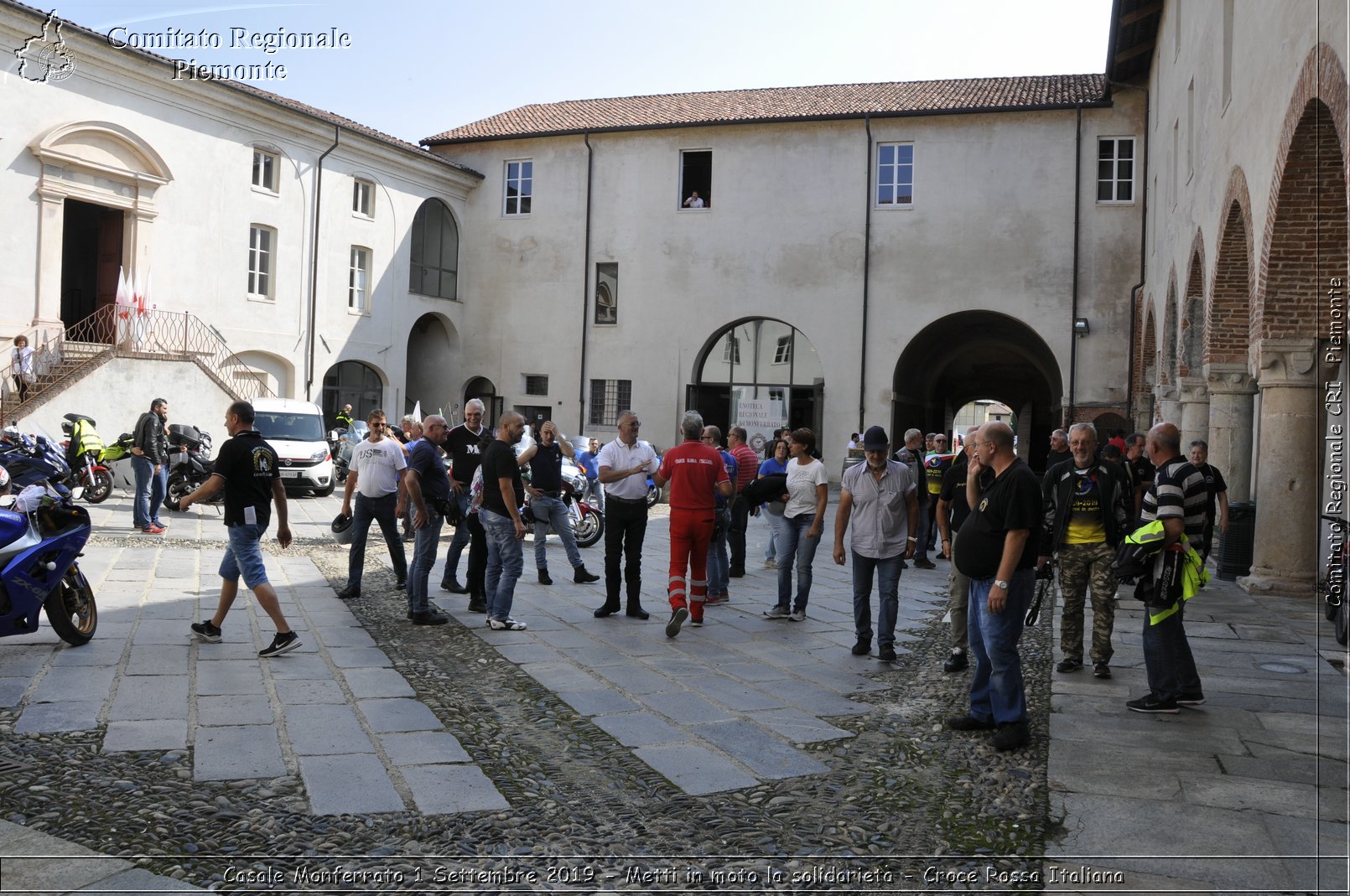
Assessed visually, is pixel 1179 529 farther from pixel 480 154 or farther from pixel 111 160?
pixel 480 154

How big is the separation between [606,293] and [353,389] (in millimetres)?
7486

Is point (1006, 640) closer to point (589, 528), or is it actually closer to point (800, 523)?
point (800, 523)

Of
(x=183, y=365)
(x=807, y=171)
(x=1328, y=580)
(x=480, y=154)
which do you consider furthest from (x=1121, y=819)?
(x=480, y=154)

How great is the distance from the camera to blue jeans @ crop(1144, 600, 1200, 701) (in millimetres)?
6410

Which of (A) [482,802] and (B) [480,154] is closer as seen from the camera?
(A) [482,802]

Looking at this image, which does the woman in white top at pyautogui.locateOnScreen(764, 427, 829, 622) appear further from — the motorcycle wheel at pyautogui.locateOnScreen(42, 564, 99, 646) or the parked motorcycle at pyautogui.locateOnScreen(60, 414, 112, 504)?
the parked motorcycle at pyautogui.locateOnScreen(60, 414, 112, 504)

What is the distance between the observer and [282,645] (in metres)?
7.52

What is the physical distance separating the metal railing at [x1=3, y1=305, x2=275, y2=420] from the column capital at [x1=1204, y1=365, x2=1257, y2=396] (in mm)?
18465

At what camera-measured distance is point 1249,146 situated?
11.0 m

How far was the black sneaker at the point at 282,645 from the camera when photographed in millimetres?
7473

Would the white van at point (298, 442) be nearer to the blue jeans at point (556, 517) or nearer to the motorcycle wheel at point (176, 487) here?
the motorcycle wheel at point (176, 487)

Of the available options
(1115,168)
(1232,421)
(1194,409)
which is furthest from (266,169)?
(1232,421)

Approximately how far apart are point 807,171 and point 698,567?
22.0 metres

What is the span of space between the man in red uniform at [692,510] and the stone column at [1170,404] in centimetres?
1060
